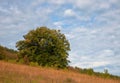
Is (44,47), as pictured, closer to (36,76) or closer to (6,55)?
(6,55)

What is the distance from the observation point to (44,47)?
41.8 metres

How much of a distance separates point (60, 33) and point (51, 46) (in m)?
2.46

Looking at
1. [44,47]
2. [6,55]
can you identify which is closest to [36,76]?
[44,47]

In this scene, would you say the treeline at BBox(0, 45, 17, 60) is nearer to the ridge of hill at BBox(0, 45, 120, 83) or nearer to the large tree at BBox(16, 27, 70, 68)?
the large tree at BBox(16, 27, 70, 68)

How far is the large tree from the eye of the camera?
41000mm

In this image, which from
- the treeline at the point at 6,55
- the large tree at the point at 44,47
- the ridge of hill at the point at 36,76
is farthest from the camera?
the large tree at the point at 44,47

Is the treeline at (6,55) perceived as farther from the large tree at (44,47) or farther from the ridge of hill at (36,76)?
the ridge of hill at (36,76)

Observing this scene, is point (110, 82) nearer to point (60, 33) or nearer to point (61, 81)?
point (61, 81)

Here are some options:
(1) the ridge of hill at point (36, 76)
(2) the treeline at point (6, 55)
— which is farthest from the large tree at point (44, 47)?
(1) the ridge of hill at point (36, 76)

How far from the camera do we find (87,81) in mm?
18047

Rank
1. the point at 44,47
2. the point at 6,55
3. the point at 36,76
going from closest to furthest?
the point at 36,76 → the point at 44,47 → the point at 6,55

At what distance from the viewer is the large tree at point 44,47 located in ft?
135

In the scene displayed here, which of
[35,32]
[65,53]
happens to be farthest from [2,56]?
[65,53]

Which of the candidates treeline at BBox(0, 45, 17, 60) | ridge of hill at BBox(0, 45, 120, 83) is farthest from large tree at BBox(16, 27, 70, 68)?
ridge of hill at BBox(0, 45, 120, 83)
